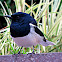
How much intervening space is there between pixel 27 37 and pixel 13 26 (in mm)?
189

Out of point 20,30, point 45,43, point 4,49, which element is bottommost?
point 4,49

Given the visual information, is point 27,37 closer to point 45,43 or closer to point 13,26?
point 13,26

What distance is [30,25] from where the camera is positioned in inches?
65.0

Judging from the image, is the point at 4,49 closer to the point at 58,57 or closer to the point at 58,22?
the point at 58,22

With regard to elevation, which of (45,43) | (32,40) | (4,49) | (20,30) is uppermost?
(20,30)

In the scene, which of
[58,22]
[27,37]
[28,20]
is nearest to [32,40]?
[27,37]

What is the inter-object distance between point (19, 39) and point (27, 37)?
Result: 0.09 m

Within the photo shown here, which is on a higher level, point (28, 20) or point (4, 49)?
point (28, 20)

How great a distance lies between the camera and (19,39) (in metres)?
1.60

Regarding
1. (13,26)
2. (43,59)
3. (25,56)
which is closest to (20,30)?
(13,26)

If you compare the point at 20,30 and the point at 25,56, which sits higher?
the point at 20,30

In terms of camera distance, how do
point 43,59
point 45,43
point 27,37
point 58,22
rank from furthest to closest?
point 58,22 → point 45,43 → point 27,37 → point 43,59

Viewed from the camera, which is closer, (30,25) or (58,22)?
(30,25)

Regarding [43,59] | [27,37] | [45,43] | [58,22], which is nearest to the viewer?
[43,59]
